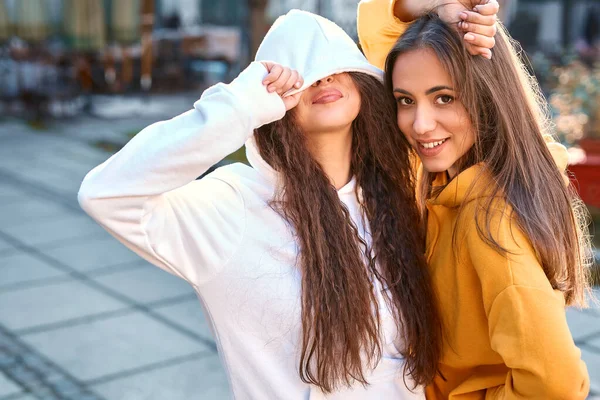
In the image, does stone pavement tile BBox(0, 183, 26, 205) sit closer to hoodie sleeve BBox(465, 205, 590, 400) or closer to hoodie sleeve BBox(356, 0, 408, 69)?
hoodie sleeve BBox(356, 0, 408, 69)

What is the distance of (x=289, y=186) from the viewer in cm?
213

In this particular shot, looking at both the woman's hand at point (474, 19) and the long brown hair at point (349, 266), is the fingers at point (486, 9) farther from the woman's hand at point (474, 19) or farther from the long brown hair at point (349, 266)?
the long brown hair at point (349, 266)

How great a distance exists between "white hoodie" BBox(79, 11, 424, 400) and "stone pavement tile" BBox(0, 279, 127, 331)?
10.5ft

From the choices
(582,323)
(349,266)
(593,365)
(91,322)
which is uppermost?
(349,266)

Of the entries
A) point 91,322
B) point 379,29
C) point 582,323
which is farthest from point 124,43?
point 379,29

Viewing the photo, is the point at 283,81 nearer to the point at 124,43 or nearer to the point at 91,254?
the point at 91,254

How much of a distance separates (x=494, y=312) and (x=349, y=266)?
41 centimetres

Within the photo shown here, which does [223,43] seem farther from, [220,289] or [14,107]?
[220,289]

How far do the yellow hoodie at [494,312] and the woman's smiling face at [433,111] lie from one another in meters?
0.09

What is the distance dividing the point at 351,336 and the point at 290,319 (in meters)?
0.16

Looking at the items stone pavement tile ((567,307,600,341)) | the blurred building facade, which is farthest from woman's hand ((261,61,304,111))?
the blurred building facade

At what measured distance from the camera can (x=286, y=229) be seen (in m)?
2.11

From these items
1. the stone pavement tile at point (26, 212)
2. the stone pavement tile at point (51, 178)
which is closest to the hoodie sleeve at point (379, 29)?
the stone pavement tile at point (26, 212)

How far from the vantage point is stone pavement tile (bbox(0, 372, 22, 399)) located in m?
4.05
